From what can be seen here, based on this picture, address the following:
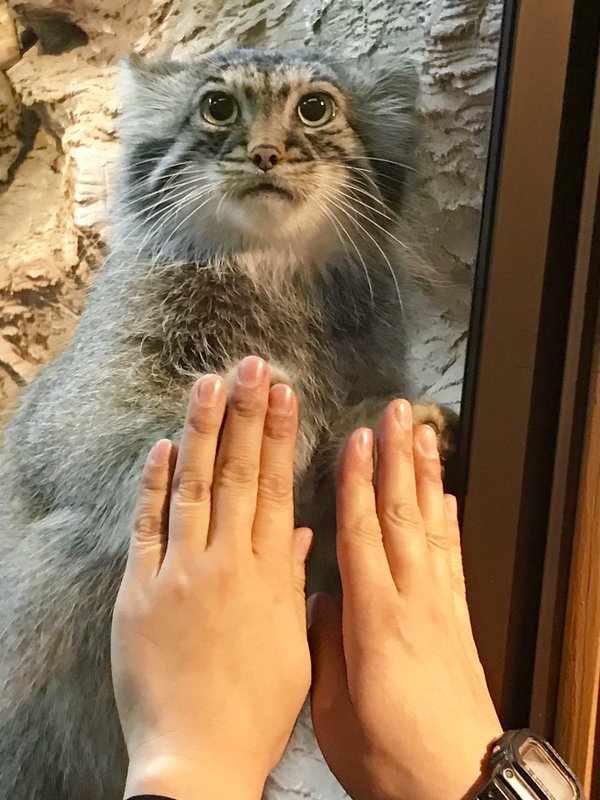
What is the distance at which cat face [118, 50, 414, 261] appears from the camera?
25.7 inches

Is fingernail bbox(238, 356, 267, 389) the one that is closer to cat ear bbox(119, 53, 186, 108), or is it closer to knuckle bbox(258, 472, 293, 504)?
knuckle bbox(258, 472, 293, 504)

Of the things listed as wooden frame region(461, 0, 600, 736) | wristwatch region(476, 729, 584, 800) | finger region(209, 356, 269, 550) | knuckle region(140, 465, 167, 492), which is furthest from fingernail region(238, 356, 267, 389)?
wristwatch region(476, 729, 584, 800)

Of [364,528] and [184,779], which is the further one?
[364,528]

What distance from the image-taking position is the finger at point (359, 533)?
676 mm

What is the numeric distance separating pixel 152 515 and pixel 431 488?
0.83 feet

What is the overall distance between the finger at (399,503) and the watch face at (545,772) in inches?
6.7

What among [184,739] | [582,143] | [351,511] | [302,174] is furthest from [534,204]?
[184,739]

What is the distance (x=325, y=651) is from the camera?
27.9 inches

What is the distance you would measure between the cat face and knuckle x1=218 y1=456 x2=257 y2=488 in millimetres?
204

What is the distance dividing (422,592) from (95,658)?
0.30 m

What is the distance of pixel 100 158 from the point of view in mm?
645

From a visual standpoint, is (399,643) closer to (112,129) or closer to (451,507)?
(451,507)

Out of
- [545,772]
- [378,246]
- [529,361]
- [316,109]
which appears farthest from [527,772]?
[316,109]

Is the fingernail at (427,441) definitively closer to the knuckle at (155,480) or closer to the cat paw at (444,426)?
the cat paw at (444,426)
